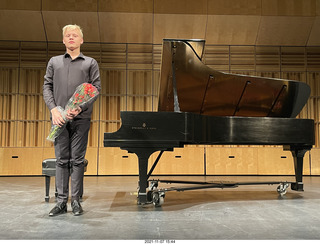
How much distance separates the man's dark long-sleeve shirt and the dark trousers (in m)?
0.10

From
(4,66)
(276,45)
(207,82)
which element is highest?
(276,45)

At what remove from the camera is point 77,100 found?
83.0 inches

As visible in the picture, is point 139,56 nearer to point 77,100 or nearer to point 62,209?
point 77,100

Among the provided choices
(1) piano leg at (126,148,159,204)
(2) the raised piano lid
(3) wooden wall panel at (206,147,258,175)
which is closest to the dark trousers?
(1) piano leg at (126,148,159,204)

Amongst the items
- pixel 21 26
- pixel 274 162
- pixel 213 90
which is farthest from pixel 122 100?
pixel 213 90

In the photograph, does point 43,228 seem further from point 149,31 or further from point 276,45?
point 276,45

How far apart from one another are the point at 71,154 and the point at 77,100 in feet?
1.40

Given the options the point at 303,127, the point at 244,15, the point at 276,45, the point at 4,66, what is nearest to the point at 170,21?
the point at 244,15

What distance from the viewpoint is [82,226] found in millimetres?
1882

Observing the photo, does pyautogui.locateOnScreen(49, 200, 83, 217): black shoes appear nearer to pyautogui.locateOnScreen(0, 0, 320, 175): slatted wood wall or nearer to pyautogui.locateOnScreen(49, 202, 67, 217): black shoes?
pyautogui.locateOnScreen(49, 202, 67, 217): black shoes

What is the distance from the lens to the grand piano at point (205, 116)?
2.56m

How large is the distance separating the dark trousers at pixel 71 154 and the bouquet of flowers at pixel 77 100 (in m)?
0.09

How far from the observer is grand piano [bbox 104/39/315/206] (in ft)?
8.41
